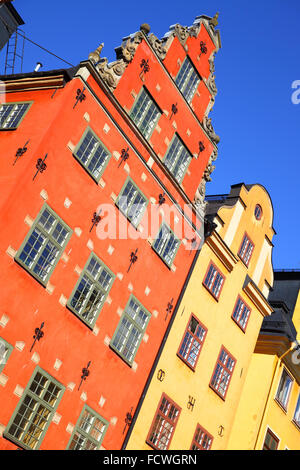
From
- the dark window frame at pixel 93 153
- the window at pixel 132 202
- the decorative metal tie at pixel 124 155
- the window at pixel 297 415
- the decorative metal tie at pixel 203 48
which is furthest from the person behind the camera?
the window at pixel 297 415

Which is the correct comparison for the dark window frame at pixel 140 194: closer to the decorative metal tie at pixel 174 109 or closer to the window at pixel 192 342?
the decorative metal tie at pixel 174 109

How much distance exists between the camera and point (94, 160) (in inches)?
741

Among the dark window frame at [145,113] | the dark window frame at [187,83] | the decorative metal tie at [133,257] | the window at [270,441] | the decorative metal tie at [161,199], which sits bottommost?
the window at [270,441]

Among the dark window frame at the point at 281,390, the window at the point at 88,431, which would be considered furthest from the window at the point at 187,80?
the dark window frame at the point at 281,390

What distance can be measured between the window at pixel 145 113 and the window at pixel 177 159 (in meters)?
1.34

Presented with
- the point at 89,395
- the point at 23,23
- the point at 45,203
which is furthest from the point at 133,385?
the point at 23,23

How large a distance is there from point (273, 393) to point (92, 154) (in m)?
14.4

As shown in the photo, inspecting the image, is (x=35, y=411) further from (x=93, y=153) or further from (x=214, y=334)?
(x=214, y=334)

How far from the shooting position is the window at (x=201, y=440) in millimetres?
22227

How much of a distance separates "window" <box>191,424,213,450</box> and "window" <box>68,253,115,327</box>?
285 inches

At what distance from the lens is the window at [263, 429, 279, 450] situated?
85.6ft

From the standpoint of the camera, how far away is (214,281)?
24.2 m

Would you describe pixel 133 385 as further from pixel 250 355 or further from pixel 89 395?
pixel 250 355

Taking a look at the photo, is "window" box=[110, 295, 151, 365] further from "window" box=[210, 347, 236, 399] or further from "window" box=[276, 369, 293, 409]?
"window" box=[276, 369, 293, 409]
